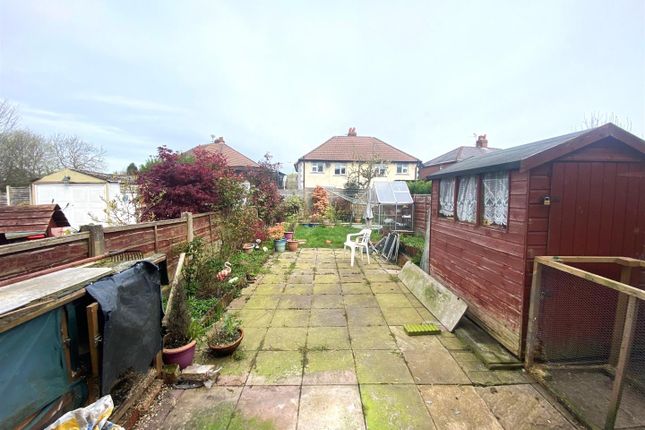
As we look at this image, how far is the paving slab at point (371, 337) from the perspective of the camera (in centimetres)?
338

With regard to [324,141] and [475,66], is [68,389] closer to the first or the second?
[475,66]

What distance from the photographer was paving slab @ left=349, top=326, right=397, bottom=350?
338cm

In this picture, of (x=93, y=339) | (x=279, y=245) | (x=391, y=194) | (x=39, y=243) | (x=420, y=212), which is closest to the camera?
(x=93, y=339)

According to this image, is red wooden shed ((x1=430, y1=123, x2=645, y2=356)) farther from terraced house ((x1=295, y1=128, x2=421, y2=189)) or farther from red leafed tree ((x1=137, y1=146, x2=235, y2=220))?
terraced house ((x1=295, y1=128, x2=421, y2=189))

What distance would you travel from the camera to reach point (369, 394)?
2.53 metres

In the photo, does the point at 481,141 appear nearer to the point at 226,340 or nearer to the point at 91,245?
the point at 226,340

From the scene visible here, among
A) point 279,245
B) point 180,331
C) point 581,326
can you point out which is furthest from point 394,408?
point 279,245

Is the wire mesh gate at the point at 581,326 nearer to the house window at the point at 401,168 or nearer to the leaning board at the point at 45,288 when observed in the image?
the leaning board at the point at 45,288

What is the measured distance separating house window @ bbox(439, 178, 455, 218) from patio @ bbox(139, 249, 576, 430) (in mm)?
1847

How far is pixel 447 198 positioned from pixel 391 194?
20.6 ft

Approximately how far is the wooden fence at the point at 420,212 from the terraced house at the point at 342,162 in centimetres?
1139

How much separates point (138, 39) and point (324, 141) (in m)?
18.8

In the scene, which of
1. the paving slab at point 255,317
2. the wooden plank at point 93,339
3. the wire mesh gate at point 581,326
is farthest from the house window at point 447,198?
the wooden plank at point 93,339

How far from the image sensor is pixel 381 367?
294 cm
